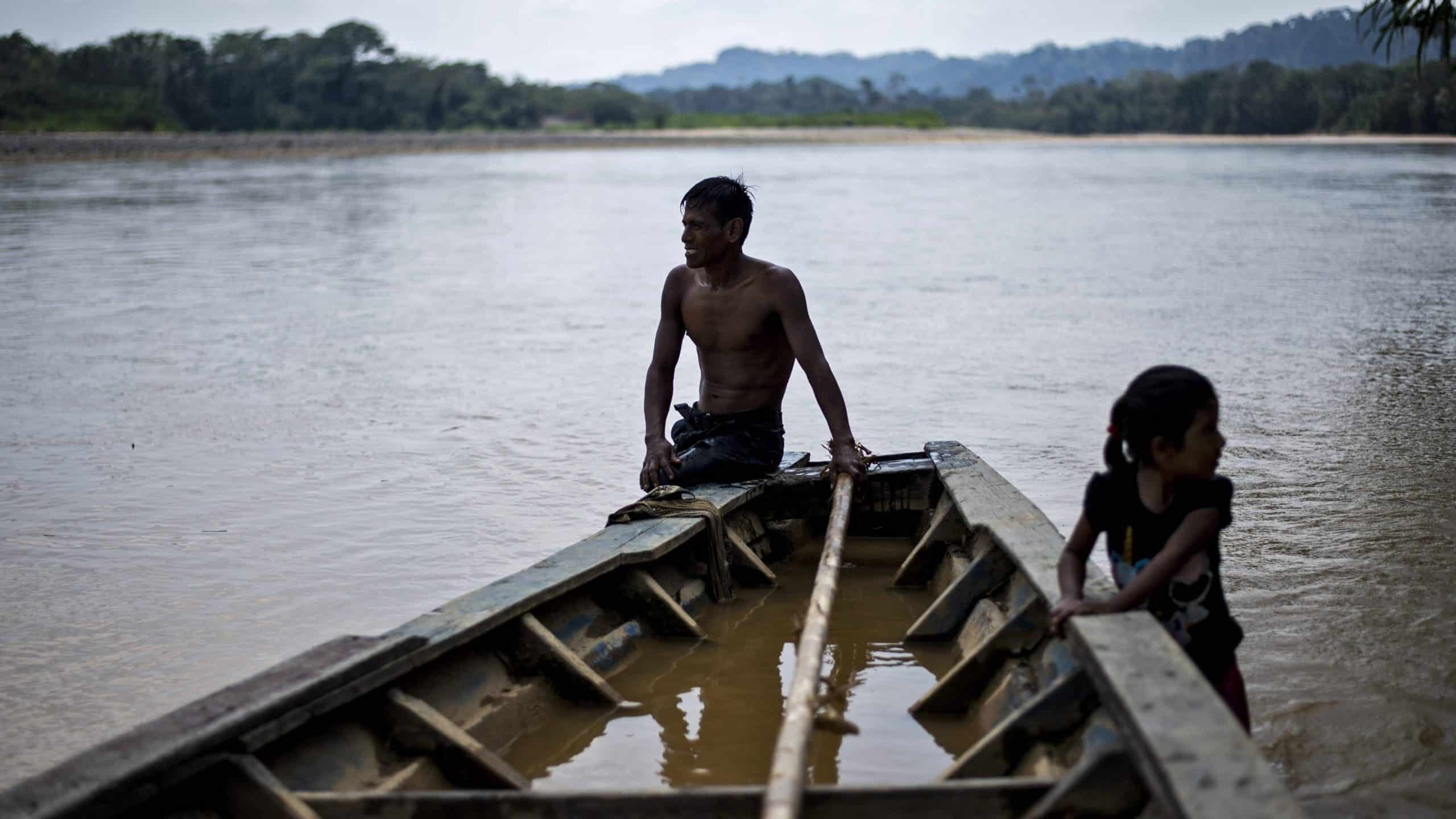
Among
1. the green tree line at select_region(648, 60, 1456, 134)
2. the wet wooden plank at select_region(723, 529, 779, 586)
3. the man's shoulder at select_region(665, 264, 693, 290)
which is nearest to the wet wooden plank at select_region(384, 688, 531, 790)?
the wet wooden plank at select_region(723, 529, 779, 586)

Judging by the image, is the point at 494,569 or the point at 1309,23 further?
the point at 1309,23

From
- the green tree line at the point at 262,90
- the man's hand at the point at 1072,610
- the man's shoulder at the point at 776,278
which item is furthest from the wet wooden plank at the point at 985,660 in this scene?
the green tree line at the point at 262,90

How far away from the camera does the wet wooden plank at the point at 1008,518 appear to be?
11.1 ft

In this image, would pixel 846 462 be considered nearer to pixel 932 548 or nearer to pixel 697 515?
pixel 932 548

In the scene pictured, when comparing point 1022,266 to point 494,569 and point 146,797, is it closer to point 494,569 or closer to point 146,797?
point 494,569

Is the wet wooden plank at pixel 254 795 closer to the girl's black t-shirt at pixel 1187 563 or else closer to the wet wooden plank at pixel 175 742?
the wet wooden plank at pixel 175 742

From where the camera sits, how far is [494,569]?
5.49 m

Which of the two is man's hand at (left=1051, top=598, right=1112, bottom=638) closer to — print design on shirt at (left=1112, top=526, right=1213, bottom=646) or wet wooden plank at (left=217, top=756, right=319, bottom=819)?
print design on shirt at (left=1112, top=526, right=1213, bottom=646)

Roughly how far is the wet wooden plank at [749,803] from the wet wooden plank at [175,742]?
1.19 feet

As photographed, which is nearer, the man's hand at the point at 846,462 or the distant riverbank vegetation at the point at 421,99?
the man's hand at the point at 846,462

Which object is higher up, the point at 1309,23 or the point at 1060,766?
the point at 1309,23

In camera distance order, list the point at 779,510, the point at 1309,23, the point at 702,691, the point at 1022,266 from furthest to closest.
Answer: the point at 1309,23, the point at 1022,266, the point at 779,510, the point at 702,691

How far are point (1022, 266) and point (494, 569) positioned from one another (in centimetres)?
1244

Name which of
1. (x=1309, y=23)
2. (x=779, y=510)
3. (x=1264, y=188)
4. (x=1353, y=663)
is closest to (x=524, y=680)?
(x=779, y=510)
